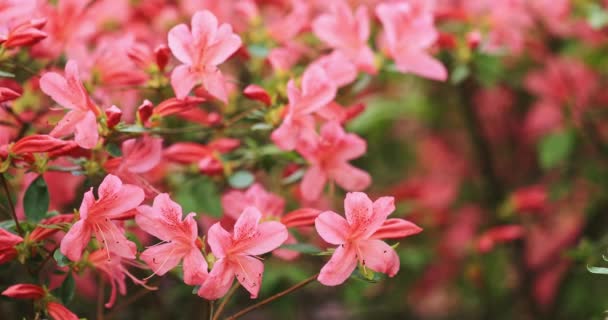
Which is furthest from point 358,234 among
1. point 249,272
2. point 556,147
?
point 556,147

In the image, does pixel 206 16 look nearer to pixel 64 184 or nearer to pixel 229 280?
pixel 229 280

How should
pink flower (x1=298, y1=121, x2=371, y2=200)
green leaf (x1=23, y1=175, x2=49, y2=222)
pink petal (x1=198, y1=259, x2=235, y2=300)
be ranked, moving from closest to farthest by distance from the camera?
1. pink petal (x1=198, y1=259, x2=235, y2=300)
2. green leaf (x1=23, y1=175, x2=49, y2=222)
3. pink flower (x1=298, y1=121, x2=371, y2=200)

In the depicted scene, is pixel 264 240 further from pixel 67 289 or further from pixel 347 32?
pixel 347 32

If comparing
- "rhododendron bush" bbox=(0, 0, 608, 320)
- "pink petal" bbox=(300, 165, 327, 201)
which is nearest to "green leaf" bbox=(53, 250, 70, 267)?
"rhododendron bush" bbox=(0, 0, 608, 320)

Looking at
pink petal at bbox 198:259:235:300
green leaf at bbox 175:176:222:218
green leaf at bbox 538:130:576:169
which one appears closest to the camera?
pink petal at bbox 198:259:235:300

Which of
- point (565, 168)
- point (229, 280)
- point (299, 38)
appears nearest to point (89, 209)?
point (229, 280)

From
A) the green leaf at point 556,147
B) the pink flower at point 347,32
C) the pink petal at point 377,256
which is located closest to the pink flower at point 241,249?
the pink petal at point 377,256

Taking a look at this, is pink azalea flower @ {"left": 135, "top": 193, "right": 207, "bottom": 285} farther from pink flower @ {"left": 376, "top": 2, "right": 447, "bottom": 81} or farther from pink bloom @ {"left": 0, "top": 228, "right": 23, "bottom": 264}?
pink flower @ {"left": 376, "top": 2, "right": 447, "bottom": 81}
